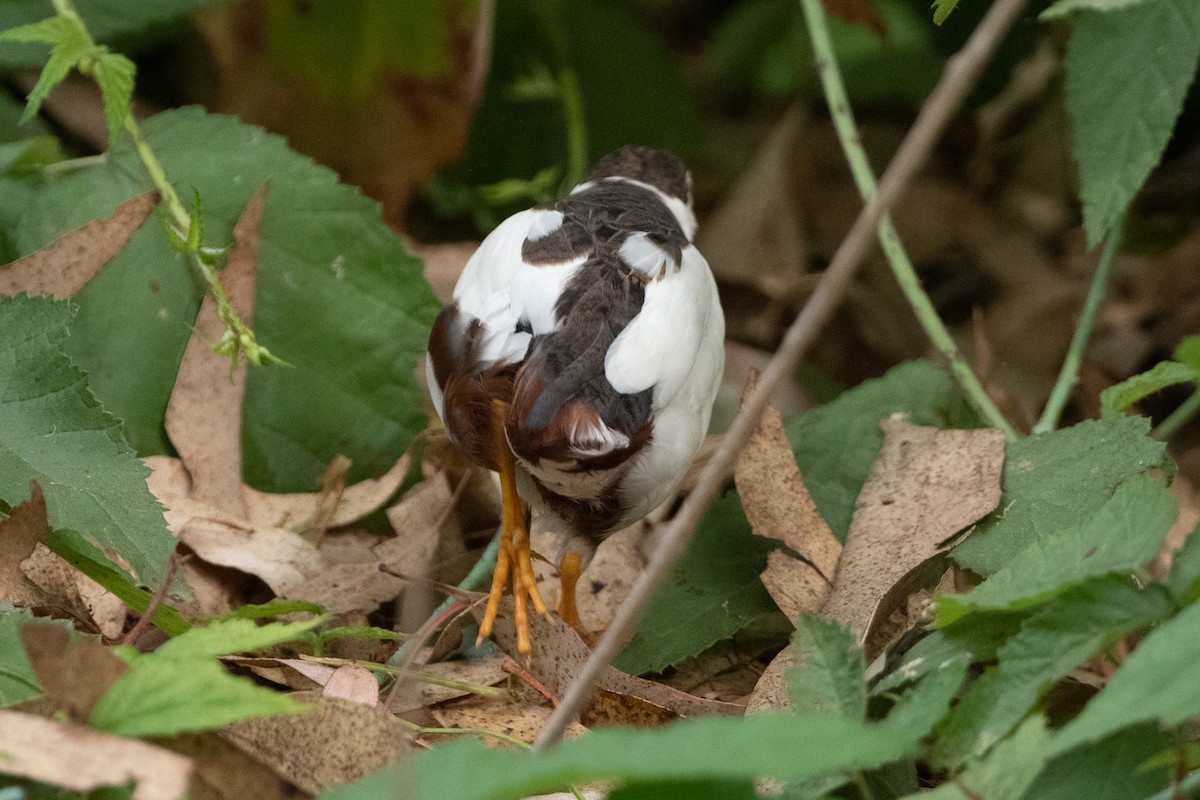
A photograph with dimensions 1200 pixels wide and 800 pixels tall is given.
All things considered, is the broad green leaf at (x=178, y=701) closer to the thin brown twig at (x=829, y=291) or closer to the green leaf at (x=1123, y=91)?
the thin brown twig at (x=829, y=291)

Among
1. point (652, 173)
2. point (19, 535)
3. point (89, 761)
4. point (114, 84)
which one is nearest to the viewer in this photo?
point (89, 761)

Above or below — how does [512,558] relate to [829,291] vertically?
below

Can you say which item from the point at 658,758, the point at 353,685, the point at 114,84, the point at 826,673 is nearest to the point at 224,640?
the point at 353,685

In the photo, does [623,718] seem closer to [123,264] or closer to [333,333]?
[333,333]

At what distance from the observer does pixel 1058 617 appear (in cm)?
171

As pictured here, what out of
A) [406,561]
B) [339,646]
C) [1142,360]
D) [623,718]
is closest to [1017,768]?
[623,718]

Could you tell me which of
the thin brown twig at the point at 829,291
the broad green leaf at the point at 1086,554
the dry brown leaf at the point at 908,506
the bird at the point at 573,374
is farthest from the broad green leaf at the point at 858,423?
the thin brown twig at the point at 829,291

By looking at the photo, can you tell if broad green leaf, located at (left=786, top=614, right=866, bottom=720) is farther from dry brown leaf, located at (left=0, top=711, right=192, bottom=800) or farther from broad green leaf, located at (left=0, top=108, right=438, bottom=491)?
broad green leaf, located at (left=0, top=108, right=438, bottom=491)

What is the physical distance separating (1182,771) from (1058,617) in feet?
0.81

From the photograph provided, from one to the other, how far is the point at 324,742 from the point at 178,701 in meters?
0.40

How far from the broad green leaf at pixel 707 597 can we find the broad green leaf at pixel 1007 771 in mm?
835

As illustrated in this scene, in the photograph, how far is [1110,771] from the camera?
165 centimetres

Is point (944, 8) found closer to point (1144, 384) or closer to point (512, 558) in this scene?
point (1144, 384)

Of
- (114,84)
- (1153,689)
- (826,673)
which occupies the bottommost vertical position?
(826,673)
